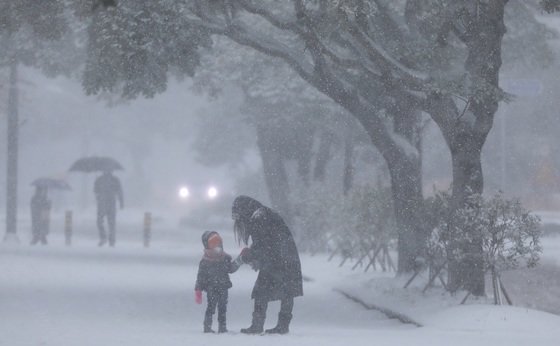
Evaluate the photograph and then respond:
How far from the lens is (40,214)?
35.5 m

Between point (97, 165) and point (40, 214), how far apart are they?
2692 millimetres

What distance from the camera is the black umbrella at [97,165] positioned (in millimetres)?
36938

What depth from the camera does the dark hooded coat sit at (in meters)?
13.9

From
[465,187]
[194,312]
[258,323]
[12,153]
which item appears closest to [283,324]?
[258,323]

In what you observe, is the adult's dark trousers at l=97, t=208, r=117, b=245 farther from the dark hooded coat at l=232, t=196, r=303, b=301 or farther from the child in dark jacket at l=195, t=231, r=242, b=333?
the dark hooded coat at l=232, t=196, r=303, b=301

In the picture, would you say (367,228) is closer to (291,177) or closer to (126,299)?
(126,299)

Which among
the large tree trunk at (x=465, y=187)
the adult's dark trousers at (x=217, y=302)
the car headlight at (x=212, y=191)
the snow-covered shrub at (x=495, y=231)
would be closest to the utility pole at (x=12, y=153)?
the large tree trunk at (x=465, y=187)

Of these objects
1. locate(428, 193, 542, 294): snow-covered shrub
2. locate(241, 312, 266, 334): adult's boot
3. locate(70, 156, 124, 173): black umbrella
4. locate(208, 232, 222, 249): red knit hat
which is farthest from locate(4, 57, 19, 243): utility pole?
locate(241, 312, 266, 334): adult's boot

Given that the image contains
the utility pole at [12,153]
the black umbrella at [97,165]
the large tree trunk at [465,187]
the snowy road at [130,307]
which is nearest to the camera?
the snowy road at [130,307]

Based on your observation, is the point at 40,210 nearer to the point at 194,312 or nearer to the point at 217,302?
the point at 194,312

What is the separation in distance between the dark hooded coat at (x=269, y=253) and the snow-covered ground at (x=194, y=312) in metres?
0.61

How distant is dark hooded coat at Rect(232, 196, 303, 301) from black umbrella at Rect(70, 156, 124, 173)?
23.2 meters

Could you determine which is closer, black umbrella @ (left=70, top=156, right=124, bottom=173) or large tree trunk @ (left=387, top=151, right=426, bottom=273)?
large tree trunk @ (left=387, top=151, right=426, bottom=273)

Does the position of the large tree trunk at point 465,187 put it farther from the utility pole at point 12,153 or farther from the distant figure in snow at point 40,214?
the distant figure in snow at point 40,214
